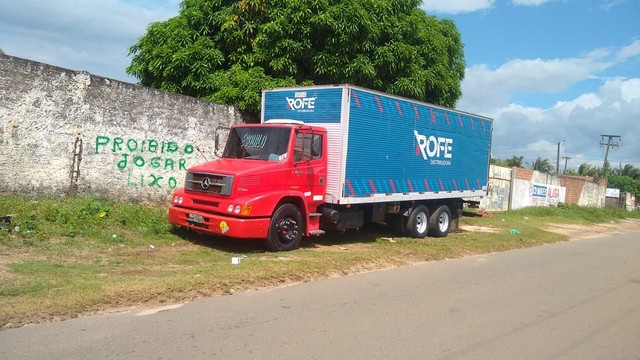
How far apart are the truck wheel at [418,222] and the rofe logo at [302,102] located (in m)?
4.28

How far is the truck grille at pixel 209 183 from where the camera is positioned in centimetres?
977

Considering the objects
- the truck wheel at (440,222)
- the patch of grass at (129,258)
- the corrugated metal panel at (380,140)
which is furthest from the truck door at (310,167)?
the truck wheel at (440,222)

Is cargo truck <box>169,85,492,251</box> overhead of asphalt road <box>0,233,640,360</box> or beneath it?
overhead

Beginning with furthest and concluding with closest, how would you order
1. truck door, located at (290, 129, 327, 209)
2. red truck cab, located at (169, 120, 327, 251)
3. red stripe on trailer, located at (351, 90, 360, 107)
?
red stripe on trailer, located at (351, 90, 360, 107) < truck door, located at (290, 129, 327, 209) < red truck cab, located at (169, 120, 327, 251)

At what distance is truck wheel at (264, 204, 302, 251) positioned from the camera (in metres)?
10.2

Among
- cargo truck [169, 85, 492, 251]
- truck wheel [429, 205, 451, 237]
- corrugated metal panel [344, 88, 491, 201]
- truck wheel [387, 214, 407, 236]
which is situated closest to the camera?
cargo truck [169, 85, 492, 251]

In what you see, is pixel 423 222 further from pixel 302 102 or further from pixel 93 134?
pixel 93 134

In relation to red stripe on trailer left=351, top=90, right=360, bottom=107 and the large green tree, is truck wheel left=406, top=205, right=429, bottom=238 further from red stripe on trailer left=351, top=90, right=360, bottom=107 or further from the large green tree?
red stripe on trailer left=351, top=90, right=360, bottom=107

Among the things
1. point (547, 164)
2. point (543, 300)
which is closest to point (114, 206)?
point (543, 300)

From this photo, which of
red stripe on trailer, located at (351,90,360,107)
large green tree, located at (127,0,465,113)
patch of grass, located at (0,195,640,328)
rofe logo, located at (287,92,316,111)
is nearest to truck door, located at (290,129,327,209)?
rofe logo, located at (287,92,316,111)

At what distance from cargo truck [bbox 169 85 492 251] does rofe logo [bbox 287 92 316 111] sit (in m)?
0.02

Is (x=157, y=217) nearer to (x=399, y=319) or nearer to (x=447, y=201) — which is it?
(x=399, y=319)

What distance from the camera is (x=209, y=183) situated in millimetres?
10094

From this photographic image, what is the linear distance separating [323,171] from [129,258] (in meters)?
4.30
